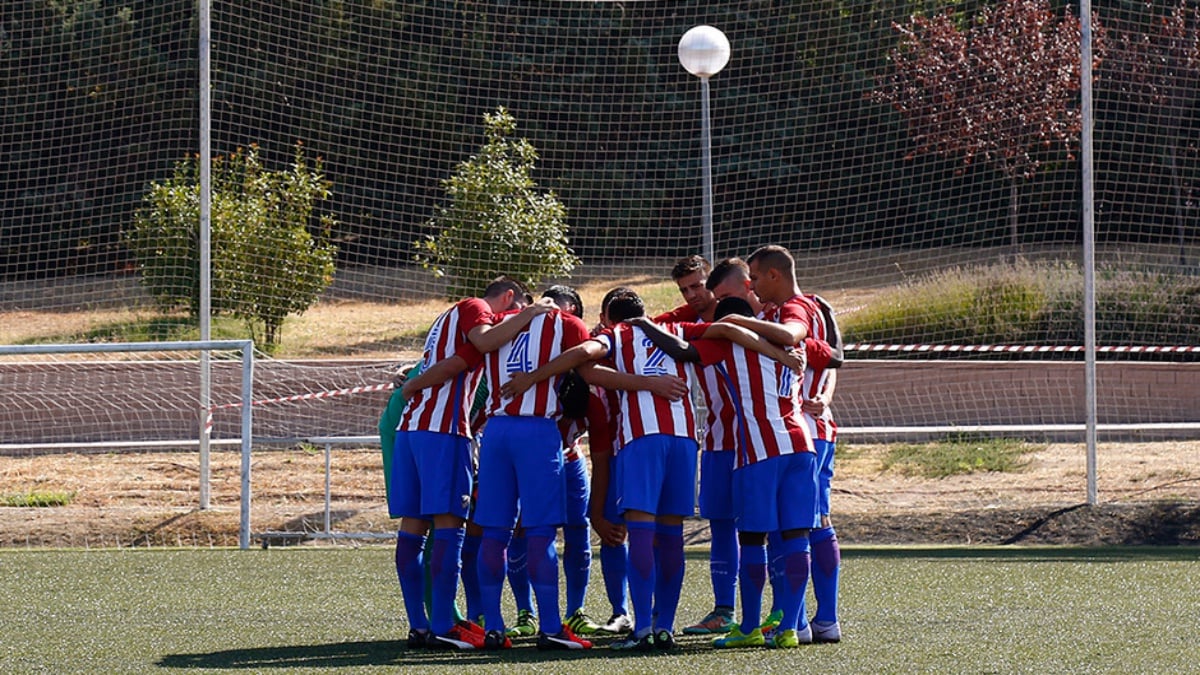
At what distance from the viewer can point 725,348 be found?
659 cm

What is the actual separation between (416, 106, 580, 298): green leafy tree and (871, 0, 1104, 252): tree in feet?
16.6

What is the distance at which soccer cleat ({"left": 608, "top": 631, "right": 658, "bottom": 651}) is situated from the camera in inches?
254

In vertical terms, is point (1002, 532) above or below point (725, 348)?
below

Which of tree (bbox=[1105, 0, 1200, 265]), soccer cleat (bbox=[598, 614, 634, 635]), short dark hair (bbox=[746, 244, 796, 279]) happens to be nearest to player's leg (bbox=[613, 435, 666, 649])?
soccer cleat (bbox=[598, 614, 634, 635])

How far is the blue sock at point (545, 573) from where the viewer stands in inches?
256

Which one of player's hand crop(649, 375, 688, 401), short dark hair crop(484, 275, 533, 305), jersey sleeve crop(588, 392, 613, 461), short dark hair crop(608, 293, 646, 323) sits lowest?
jersey sleeve crop(588, 392, 613, 461)

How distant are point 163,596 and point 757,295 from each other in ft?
12.4

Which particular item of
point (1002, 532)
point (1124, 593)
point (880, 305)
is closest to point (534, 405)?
point (1124, 593)

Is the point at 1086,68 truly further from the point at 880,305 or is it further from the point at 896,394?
the point at 880,305

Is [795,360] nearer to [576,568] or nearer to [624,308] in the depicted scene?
[624,308]

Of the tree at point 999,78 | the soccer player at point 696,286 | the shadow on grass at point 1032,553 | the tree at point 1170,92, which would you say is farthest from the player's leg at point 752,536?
the tree at point 999,78

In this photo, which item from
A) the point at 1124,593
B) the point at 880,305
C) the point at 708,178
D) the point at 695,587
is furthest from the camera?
the point at 880,305

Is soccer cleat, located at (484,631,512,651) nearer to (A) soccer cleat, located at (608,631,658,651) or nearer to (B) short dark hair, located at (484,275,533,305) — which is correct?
(A) soccer cleat, located at (608,631,658,651)

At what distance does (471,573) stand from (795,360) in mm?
1817
